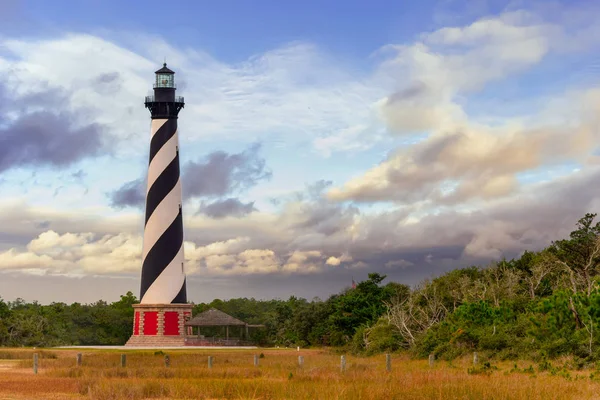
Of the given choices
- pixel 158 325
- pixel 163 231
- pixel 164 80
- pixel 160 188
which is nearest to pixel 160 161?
pixel 160 188

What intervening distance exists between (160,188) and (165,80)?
11.2m

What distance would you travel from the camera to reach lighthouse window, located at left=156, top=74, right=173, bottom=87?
6519 centimetres

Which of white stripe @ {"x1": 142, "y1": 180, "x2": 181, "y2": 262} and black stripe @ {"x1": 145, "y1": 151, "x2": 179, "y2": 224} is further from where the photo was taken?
black stripe @ {"x1": 145, "y1": 151, "x2": 179, "y2": 224}

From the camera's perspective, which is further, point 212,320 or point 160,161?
point 212,320

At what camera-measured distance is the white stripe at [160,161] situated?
198 feet

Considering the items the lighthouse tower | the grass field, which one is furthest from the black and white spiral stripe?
the grass field

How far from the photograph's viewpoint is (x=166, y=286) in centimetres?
5978

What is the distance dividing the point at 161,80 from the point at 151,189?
11115 mm

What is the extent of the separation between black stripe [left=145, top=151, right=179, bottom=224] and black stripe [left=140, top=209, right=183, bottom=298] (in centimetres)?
216

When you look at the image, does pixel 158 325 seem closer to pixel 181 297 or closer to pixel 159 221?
pixel 181 297

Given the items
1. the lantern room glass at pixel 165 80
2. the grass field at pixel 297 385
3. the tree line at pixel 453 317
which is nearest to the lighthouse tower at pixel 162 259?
the lantern room glass at pixel 165 80

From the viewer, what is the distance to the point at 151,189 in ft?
198

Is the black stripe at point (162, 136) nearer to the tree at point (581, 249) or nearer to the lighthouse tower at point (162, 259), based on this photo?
the lighthouse tower at point (162, 259)

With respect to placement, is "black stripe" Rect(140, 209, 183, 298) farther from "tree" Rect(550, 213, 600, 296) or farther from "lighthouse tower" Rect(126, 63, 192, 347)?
"tree" Rect(550, 213, 600, 296)
